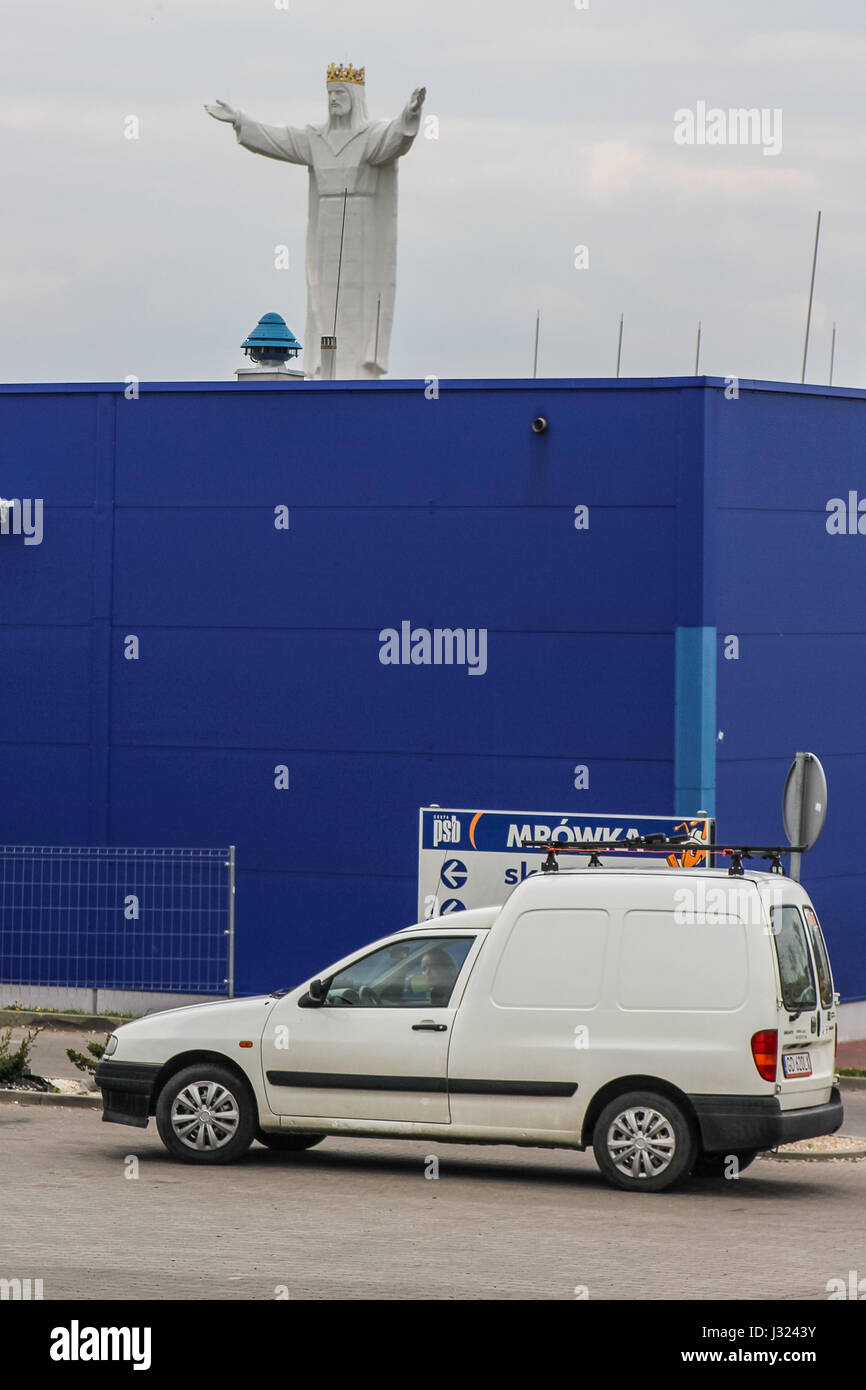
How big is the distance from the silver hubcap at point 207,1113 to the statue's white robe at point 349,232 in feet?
43.4

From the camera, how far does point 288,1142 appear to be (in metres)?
12.6

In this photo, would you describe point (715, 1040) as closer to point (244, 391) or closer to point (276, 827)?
point (276, 827)

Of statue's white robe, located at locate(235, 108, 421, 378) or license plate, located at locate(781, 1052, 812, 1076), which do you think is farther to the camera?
statue's white robe, located at locate(235, 108, 421, 378)

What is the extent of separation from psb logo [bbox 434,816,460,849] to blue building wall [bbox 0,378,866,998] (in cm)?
181

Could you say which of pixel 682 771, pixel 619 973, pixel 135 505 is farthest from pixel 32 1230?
pixel 135 505

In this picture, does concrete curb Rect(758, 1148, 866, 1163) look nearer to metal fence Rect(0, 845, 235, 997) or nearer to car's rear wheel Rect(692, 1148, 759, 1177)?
car's rear wheel Rect(692, 1148, 759, 1177)

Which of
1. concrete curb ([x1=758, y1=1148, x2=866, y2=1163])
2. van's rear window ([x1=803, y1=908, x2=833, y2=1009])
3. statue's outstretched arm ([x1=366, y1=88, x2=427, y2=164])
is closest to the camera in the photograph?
van's rear window ([x1=803, y1=908, x2=833, y2=1009])

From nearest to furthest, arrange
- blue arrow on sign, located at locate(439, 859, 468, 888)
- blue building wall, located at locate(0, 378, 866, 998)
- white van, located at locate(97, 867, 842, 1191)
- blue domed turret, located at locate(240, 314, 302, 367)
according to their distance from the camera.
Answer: white van, located at locate(97, 867, 842, 1191) < blue arrow on sign, located at locate(439, 859, 468, 888) < blue building wall, located at locate(0, 378, 866, 998) < blue domed turret, located at locate(240, 314, 302, 367)

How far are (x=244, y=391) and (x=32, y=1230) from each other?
11.4 meters

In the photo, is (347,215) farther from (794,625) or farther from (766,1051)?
(766,1051)

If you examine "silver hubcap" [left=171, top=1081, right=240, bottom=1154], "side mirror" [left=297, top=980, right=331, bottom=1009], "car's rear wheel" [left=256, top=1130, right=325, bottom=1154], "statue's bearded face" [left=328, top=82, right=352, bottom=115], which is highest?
"statue's bearded face" [left=328, top=82, right=352, bottom=115]

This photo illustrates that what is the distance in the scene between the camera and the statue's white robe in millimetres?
23781

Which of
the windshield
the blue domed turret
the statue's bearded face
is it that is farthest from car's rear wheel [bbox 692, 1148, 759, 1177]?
the blue domed turret

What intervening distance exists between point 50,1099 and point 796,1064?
6264 mm
